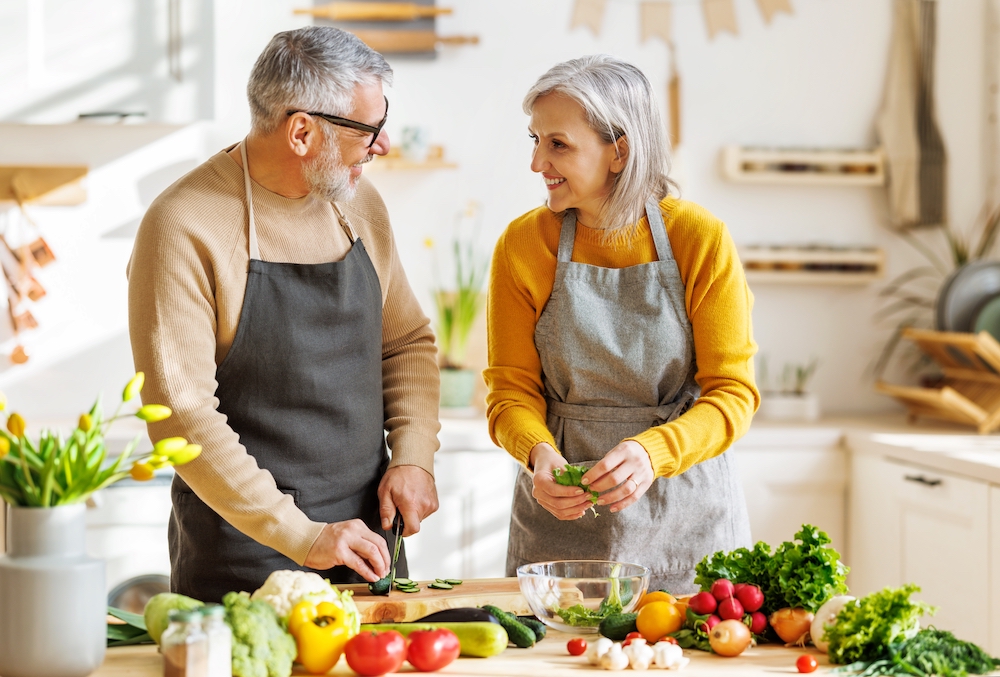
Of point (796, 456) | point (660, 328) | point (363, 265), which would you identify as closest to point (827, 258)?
point (796, 456)

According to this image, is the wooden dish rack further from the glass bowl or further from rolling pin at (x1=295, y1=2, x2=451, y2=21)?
the glass bowl

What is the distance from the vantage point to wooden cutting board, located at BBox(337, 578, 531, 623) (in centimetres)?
133

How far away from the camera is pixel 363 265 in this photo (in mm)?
1706

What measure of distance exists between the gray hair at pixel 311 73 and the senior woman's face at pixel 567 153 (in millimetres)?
286

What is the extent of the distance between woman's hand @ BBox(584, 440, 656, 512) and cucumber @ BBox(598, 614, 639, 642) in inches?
10.0

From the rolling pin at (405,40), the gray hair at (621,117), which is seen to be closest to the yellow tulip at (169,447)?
the gray hair at (621,117)

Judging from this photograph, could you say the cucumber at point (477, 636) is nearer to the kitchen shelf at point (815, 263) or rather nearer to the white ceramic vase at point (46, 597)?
the white ceramic vase at point (46, 597)

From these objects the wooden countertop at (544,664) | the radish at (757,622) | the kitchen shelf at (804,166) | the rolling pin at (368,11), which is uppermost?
the rolling pin at (368,11)

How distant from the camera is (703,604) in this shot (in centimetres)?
122

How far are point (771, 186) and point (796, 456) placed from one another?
3.13 feet

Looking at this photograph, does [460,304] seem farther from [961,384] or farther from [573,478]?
[573,478]

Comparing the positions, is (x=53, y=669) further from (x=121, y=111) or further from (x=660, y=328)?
(x=121, y=111)

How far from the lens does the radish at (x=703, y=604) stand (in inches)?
47.9

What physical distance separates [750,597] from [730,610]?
0.03 meters
